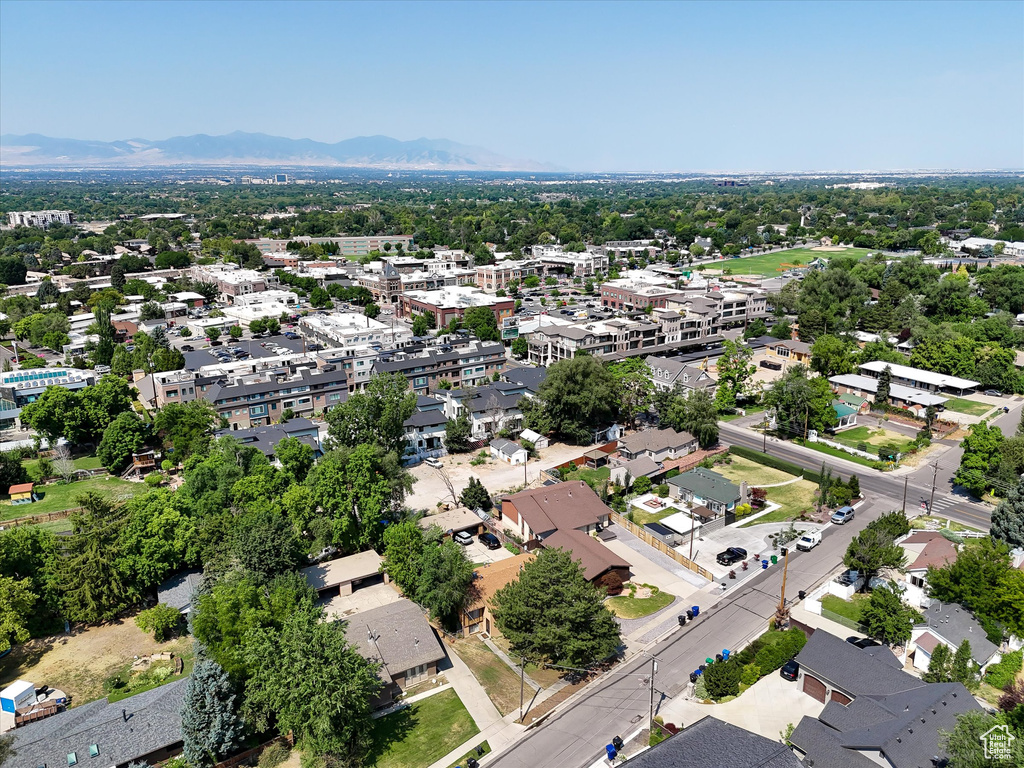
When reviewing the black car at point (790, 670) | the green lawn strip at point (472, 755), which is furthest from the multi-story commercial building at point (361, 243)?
the green lawn strip at point (472, 755)

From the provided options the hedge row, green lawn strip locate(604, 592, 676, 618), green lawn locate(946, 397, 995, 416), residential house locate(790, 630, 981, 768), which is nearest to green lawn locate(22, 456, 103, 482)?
green lawn strip locate(604, 592, 676, 618)

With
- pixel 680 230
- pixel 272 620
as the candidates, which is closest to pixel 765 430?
pixel 272 620

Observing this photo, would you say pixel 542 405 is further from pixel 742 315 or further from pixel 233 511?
pixel 742 315

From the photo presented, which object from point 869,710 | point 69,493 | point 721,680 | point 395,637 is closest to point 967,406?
point 869,710

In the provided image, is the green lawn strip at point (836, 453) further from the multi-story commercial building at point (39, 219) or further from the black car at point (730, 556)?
the multi-story commercial building at point (39, 219)

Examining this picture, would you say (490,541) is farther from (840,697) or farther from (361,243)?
(361,243)

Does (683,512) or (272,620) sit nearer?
(272,620)
